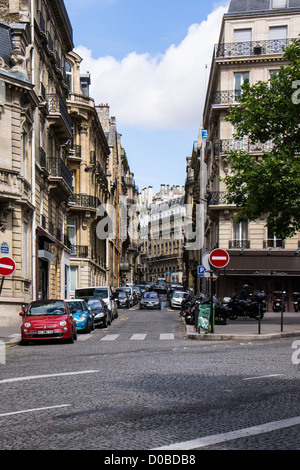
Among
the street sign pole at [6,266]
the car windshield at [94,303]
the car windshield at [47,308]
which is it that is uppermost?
the street sign pole at [6,266]

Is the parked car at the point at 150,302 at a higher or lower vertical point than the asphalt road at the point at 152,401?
lower

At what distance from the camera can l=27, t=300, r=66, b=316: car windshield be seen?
70.2ft

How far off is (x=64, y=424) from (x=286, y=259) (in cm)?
3889

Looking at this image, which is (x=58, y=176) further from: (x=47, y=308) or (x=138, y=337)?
(x=47, y=308)

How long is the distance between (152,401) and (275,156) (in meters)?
19.2

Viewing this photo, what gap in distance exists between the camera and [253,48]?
152 ft

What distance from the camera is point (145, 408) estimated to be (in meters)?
7.97

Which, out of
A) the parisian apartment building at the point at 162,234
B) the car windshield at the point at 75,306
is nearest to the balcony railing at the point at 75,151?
the car windshield at the point at 75,306

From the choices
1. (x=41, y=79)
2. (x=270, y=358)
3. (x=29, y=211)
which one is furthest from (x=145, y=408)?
(x=41, y=79)

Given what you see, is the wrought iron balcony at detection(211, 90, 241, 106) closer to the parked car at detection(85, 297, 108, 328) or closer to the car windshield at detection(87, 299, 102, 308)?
the parked car at detection(85, 297, 108, 328)

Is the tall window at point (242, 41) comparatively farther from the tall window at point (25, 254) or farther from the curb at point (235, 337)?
the curb at point (235, 337)

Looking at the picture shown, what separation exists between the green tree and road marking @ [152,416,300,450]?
19243 millimetres

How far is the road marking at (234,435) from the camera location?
585cm

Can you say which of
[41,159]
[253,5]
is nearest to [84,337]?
[41,159]
